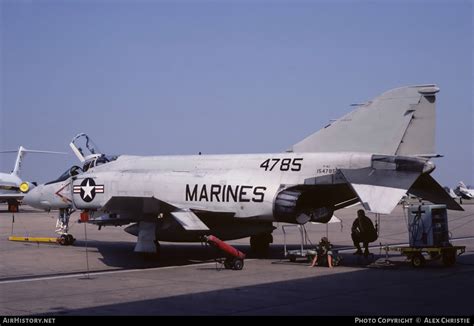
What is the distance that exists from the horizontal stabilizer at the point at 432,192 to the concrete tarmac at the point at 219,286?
1.41 meters

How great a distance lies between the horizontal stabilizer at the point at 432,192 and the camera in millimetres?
13695

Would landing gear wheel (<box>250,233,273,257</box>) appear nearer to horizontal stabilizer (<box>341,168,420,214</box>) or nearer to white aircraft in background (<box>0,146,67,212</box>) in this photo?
horizontal stabilizer (<box>341,168,420,214</box>)

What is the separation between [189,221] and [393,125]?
507cm

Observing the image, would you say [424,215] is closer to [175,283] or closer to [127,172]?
[175,283]

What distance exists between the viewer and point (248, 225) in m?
15.1

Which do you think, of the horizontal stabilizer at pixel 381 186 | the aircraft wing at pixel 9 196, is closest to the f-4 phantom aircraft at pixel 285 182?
the horizontal stabilizer at pixel 381 186

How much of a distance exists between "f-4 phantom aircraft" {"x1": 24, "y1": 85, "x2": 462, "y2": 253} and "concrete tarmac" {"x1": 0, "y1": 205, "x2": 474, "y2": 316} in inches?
40.5

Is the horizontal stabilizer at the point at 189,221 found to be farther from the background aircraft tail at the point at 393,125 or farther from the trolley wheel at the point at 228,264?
the background aircraft tail at the point at 393,125

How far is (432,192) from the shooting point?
13930 millimetres

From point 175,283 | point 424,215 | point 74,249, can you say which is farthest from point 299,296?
point 74,249

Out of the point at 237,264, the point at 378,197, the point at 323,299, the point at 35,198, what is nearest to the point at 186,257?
the point at 237,264

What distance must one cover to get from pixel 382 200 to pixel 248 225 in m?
4.14

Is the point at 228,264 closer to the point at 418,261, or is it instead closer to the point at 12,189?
the point at 418,261

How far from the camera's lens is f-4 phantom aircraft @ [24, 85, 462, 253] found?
12.7 metres
